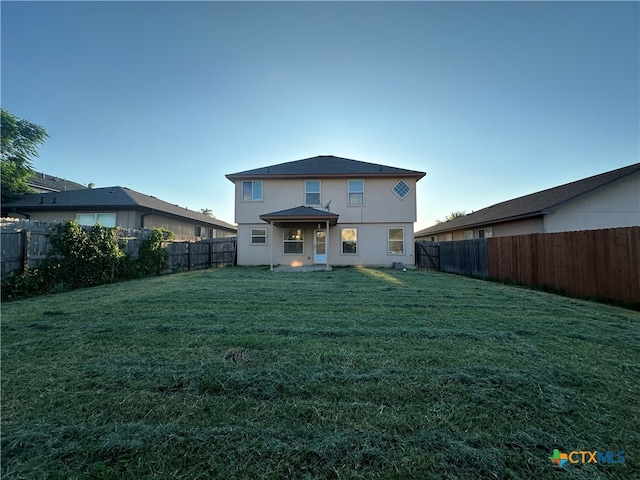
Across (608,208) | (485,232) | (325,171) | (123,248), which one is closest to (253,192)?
(325,171)

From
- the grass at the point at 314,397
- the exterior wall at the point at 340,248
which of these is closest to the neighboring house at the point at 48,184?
the exterior wall at the point at 340,248

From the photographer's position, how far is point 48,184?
61.3 ft

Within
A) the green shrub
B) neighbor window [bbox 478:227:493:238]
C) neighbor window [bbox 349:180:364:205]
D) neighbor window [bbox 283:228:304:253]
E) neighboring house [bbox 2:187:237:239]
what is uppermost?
neighbor window [bbox 349:180:364:205]

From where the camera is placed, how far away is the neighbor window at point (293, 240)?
48.9 feet

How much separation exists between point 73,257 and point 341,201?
11605mm

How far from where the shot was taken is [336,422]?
1741 millimetres

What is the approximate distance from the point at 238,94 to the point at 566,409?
500 inches

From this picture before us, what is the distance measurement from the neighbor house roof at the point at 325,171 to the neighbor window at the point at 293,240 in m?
3.15

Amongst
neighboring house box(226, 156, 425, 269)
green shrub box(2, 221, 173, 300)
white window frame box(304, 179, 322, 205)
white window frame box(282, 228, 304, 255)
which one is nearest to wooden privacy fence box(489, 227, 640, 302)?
neighboring house box(226, 156, 425, 269)

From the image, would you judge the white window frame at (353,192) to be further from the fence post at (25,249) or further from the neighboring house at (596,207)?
the fence post at (25,249)

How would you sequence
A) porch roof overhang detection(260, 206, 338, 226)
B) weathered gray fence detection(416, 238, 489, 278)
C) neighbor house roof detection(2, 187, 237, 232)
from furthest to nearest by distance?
neighbor house roof detection(2, 187, 237, 232) < porch roof overhang detection(260, 206, 338, 226) < weathered gray fence detection(416, 238, 489, 278)

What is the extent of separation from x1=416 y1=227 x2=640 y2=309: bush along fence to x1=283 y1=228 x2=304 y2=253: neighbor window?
8.77m

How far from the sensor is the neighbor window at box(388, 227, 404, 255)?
14.8m

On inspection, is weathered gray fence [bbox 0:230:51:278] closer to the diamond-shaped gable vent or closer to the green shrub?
the green shrub
